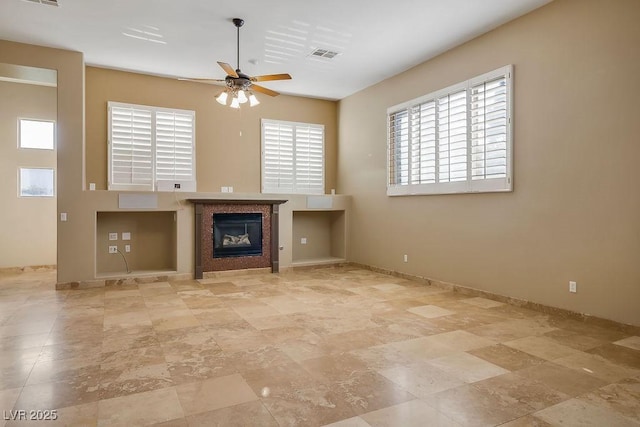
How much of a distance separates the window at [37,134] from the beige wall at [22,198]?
8cm

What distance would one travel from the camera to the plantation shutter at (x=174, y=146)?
677 centimetres

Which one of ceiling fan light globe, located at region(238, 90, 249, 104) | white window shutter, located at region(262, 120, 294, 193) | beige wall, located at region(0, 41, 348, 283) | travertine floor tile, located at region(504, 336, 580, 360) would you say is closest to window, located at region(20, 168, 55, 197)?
beige wall, located at region(0, 41, 348, 283)

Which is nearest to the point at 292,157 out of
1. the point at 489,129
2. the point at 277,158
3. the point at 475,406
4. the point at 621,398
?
the point at 277,158

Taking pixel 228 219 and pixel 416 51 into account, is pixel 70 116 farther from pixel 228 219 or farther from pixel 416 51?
pixel 416 51

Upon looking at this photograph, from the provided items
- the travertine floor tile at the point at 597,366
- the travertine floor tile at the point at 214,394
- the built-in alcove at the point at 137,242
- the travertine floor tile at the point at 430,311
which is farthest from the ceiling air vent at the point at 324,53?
the travertine floor tile at the point at 597,366

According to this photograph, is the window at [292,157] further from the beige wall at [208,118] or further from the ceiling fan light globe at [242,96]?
A: the ceiling fan light globe at [242,96]

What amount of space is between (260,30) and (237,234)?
3487 millimetres

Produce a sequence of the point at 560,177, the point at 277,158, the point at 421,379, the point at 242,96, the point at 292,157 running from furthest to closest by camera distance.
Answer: the point at 292,157, the point at 277,158, the point at 242,96, the point at 560,177, the point at 421,379

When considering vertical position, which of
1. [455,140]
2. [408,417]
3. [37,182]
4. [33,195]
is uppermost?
[455,140]

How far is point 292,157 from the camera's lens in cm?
803

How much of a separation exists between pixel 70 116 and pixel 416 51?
519 cm

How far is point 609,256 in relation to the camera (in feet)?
12.7

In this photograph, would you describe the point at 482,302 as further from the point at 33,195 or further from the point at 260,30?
the point at 33,195

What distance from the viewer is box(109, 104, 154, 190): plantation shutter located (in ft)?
21.2
